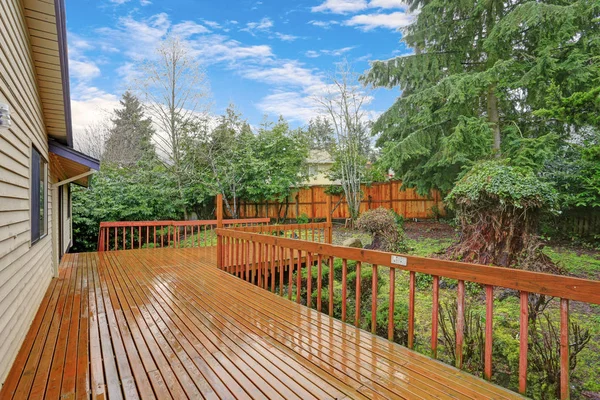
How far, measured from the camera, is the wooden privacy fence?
44.0ft

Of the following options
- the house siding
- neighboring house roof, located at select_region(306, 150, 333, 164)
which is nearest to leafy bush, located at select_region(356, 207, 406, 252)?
the house siding

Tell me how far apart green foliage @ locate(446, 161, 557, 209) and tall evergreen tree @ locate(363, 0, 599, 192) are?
2738mm

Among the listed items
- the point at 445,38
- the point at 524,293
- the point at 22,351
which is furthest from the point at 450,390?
the point at 445,38

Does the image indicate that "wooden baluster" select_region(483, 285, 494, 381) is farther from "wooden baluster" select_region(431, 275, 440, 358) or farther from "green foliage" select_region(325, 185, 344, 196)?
"green foliage" select_region(325, 185, 344, 196)

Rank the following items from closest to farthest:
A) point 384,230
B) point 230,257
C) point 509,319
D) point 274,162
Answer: point 509,319 → point 230,257 → point 384,230 → point 274,162

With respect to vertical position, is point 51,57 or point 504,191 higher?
point 51,57

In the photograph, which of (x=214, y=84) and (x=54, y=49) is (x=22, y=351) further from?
(x=214, y=84)

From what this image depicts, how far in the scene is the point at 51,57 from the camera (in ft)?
11.1

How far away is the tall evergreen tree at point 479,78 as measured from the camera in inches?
315

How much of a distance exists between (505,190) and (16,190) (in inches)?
248

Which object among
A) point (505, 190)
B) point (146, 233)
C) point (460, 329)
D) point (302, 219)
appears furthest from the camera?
point (302, 219)

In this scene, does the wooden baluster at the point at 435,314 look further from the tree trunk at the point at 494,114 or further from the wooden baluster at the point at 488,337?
the tree trunk at the point at 494,114

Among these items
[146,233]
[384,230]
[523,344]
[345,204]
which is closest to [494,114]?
[384,230]

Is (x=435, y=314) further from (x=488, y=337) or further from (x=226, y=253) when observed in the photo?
(x=226, y=253)
